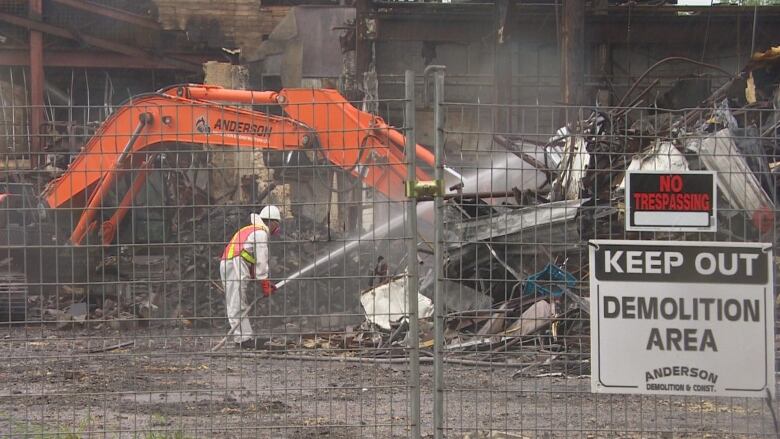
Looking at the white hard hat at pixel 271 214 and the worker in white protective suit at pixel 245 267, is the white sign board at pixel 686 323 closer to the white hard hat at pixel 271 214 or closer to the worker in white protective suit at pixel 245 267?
the worker in white protective suit at pixel 245 267

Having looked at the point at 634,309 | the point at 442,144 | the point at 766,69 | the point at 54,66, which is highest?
the point at 54,66

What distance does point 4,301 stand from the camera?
1214 cm

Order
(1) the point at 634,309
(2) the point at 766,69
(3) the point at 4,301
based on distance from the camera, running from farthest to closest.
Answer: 1. (2) the point at 766,69
2. (3) the point at 4,301
3. (1) the point at 634,309

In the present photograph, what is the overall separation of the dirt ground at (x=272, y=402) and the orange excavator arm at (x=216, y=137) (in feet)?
3.67

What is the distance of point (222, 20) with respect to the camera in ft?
76.9

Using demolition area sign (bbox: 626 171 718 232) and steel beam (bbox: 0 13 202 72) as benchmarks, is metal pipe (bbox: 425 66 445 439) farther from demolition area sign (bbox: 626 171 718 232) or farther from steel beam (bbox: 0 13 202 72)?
steel beam (bbox: 0 13 202 72)

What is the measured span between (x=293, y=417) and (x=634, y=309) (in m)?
2.88

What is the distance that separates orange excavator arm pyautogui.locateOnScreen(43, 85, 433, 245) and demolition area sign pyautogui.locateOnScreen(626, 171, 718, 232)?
1765 millimetres

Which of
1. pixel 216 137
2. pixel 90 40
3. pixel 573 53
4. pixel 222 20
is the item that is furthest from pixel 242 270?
pixel 222 20

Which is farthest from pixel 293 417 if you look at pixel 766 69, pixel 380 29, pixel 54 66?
pixel 54 66

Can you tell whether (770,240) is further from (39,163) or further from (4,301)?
(4,301)

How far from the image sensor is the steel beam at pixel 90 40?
72.4 ft

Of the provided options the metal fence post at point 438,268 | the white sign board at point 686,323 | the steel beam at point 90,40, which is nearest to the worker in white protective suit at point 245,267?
the metal fence post at point 438,268

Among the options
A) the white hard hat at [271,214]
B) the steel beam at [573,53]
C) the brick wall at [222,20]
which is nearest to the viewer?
the white hard hat at [271,214]
